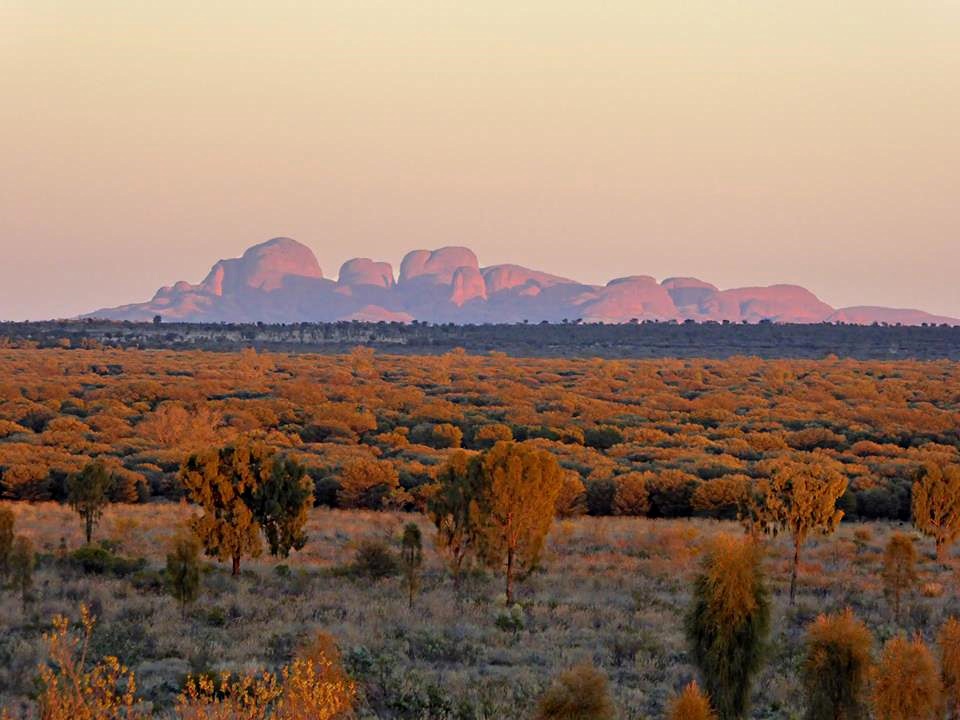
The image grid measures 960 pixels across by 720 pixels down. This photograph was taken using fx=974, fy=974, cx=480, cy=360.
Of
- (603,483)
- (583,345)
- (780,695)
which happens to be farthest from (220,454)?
(583,345)

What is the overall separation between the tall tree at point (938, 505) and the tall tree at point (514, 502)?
844 centimetres

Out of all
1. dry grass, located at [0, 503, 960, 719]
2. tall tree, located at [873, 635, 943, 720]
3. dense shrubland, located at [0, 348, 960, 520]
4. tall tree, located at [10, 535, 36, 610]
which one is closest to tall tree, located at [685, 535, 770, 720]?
dry grass, located at [0, 503, 960, 719]

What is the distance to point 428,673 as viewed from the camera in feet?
39.2

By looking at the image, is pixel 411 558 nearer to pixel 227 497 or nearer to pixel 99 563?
pixel 227 497

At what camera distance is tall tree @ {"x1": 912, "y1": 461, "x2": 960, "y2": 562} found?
20.3 meters

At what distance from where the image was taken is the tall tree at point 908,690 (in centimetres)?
880

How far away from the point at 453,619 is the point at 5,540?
792cm

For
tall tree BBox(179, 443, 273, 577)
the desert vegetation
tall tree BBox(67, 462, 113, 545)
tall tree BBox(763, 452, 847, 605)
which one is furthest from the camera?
tall tree BBox(67, 462, 113, 545)

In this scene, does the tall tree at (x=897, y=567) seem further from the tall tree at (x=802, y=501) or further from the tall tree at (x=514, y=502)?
the tall tree at (x=514, y=502)

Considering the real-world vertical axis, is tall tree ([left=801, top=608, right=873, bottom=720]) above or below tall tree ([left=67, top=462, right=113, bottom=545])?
above

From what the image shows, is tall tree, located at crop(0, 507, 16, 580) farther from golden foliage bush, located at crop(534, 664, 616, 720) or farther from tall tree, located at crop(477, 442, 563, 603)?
golden foliage bush, located at crop(534, 664, 616, 720)

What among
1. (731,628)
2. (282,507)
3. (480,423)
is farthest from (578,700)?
(480,423)

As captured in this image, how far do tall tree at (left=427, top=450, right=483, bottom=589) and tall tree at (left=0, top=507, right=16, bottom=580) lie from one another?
7256mm

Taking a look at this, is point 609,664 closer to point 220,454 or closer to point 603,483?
point 220,454
